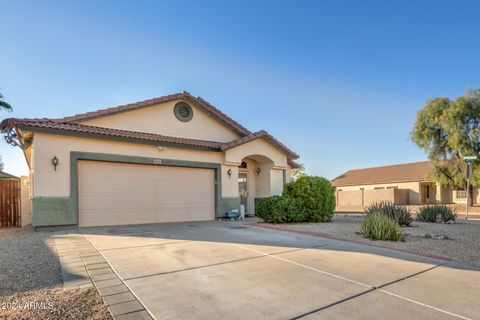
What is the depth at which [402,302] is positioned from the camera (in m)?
3.78

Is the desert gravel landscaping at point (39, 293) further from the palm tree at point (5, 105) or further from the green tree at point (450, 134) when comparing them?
the green tree at point (450, 134)

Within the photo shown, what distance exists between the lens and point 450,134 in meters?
26.3

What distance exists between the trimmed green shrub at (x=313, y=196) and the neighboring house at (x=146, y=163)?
8.90 ft

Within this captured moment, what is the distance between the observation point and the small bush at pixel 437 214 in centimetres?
1345

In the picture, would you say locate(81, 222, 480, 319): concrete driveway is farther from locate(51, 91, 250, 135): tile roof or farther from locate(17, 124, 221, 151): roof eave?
locate(51, 91, 250, 135): tile roof

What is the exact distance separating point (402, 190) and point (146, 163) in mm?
31078

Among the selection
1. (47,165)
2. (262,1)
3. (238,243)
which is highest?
(262,1)

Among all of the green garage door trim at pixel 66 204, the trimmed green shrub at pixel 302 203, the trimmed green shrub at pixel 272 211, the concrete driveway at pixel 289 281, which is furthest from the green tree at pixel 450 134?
the green garage door trim at pixel 66 204

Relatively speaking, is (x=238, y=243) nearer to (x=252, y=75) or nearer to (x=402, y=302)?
(x=402, y=302)

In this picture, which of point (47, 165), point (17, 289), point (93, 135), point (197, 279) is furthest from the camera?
point (93, 135)

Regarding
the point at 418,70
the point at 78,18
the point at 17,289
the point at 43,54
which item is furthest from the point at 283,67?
the point at 17,289

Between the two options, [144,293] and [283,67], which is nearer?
[144,293]

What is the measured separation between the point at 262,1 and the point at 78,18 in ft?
24.3

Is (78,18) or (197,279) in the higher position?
(78,18)
